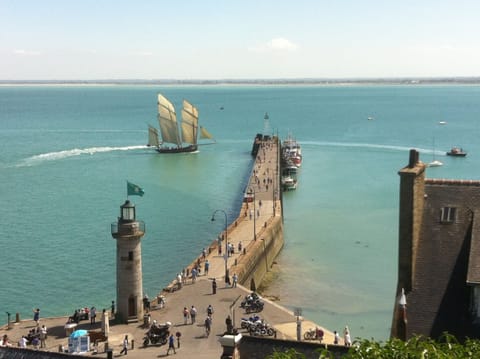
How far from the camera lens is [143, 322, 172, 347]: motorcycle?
95.7 ft

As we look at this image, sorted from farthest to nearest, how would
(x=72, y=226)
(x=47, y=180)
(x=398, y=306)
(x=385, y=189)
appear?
(x=47, y=180), (x=385, y=189), (x=72, y=226), (x=398, y=306)

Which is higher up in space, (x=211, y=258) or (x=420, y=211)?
(x=420, y=211)

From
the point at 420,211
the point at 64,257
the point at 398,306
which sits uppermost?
the point at 420,211

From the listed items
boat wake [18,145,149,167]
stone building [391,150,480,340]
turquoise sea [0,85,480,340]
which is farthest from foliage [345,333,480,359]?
boat wake [18,145,149,167]

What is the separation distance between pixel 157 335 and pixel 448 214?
13384 mm

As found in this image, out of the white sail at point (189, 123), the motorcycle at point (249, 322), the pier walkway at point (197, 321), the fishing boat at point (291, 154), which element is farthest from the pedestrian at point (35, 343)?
the white sail at point (189, 123)

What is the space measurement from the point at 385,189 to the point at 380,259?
111 ft

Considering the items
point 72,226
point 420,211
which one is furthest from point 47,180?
point 420,211

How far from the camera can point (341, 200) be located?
7906cm

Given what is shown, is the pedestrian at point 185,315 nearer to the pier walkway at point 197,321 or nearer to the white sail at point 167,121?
the pier walkway at point 197,321

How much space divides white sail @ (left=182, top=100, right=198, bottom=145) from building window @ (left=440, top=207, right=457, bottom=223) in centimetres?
11544

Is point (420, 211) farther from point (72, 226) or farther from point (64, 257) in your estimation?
point (72, 226)

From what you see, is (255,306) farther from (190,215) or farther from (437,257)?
(190,215)

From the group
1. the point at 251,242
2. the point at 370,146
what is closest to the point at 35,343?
the point at 251,242
